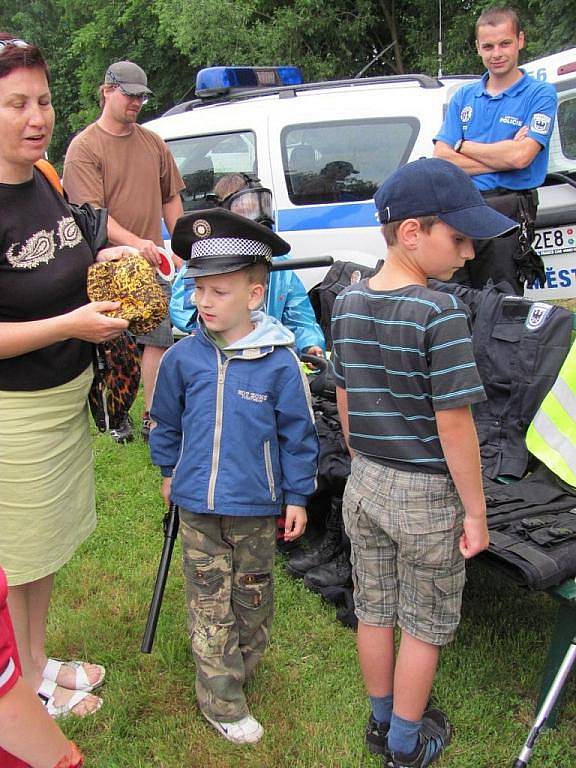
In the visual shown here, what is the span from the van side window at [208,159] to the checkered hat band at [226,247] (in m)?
3.88

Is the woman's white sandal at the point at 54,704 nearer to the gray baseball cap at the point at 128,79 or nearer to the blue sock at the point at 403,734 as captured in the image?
the blue sock at the point at 403,734

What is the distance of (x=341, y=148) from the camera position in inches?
232

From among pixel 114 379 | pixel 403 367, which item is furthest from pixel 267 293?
pixel 403 367

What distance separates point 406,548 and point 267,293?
5.48 ft

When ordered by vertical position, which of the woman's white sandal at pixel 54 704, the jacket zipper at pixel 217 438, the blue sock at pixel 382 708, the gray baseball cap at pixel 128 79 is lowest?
→ the woman's white sandal at pixel 54 704

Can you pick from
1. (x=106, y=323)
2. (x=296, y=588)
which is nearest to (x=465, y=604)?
(x=296, y=588)

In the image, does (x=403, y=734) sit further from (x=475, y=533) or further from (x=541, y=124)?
(x=541, y=124)

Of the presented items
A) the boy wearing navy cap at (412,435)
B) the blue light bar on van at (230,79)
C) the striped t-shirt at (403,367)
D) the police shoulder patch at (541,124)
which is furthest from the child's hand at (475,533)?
the blue light bar on van at (230,79)

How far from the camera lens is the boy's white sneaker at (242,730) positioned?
8.02 feet

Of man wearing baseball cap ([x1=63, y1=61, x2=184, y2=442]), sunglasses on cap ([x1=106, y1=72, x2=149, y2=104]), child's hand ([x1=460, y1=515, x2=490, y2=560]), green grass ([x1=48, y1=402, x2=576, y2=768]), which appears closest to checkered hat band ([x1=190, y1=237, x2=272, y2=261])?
child's hand ([x1=460, y1=515, x2=490, y2=560])

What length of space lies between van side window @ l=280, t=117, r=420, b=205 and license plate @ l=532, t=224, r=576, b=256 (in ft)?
3.84

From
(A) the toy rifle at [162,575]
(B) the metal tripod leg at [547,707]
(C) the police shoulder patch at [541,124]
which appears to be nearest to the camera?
(B) the metal tripod leg at [547,707]

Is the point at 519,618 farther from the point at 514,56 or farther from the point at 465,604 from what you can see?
the point at 514,56

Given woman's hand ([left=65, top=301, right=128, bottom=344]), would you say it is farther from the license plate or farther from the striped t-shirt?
the license plate
